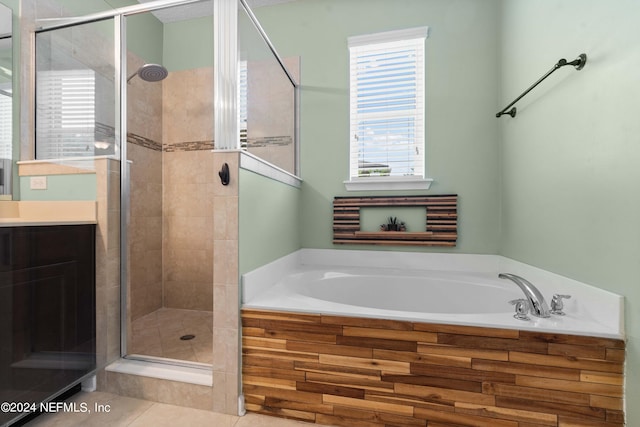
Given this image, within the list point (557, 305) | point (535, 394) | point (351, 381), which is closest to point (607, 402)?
point (535, 394)

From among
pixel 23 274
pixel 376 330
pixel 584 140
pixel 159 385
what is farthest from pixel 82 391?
pixel 584 140

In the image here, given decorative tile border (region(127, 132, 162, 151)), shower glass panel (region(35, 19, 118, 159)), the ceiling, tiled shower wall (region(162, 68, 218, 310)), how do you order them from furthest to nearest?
1. tiled shower wall (region(162, 68, 218, 310))
2. the ceiling
3. decorative tile border (region(127, 132, 162, 151))
4. shower glass panel (region(35, 19, 118, 159))

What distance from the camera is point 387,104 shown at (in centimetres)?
233

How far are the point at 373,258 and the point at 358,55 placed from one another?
1.65 m

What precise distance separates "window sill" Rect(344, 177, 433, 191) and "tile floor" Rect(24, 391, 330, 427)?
160 cm

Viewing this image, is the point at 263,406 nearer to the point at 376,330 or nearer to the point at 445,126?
the point at 376,330

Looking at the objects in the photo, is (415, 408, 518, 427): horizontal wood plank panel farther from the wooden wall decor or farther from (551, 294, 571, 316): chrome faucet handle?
the wooden wall decor

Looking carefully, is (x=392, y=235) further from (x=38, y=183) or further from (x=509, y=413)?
(x=38, y=183)

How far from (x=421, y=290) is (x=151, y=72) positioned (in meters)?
2.52

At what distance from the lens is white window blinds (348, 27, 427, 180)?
2.29 m

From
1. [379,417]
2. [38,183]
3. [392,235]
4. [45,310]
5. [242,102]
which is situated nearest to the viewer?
[379,417]

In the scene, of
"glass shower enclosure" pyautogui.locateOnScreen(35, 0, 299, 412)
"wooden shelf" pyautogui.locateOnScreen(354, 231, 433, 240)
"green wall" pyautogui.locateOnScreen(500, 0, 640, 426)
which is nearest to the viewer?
"green wall" pyautogui.locateOnScreen(500, 0, 640, 426)

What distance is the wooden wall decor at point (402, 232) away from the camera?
2.21m

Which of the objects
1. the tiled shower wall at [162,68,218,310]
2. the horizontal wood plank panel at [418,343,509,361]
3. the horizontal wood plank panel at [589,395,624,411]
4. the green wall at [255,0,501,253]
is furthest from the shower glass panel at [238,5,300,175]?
the horizontal wood plank panel at [589,395,624,411]
